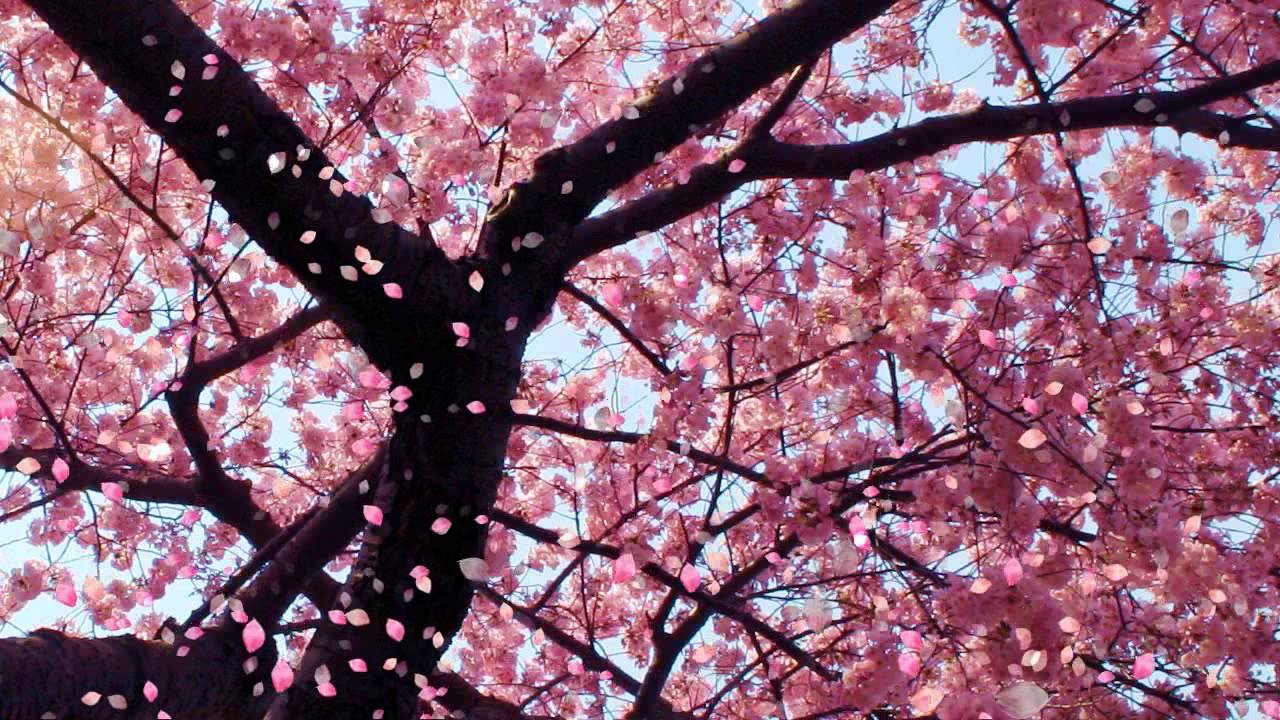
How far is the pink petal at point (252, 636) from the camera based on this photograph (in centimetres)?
382

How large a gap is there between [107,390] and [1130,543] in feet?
18.5

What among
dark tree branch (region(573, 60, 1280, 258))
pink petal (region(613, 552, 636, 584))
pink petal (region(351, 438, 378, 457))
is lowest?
pink petal (region(613, 552, 636, 584))

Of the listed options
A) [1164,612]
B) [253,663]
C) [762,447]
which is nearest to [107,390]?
[253,663]

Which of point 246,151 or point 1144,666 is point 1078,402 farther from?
point 246,151

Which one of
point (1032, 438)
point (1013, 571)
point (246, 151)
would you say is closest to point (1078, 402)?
point (1032, 438)

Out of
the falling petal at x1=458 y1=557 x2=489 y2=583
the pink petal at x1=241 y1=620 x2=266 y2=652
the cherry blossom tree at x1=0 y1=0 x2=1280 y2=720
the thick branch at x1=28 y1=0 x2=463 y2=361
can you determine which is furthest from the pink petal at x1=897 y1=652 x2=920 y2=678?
the pink petal at x1=241 y1=620 x2=266 y2=652

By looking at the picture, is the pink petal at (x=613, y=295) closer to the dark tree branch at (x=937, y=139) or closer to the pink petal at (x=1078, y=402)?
the dark tree branch at (x=937, y=139)

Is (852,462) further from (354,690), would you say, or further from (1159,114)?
(354,690)

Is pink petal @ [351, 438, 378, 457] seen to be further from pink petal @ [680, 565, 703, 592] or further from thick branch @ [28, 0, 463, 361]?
thick branch @ [28, 0, 463, 361]

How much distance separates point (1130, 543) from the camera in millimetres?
4074

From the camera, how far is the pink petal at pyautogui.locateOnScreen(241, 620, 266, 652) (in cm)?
382

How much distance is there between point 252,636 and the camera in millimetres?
3830

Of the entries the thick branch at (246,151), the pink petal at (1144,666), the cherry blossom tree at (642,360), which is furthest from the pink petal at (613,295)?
the pink petal at (1144,666)

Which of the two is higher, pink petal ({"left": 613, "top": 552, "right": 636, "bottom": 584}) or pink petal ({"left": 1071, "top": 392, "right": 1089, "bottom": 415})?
pink petal ({"left": 1071, "top": 392, "right": 1089, "bottom": 415})
